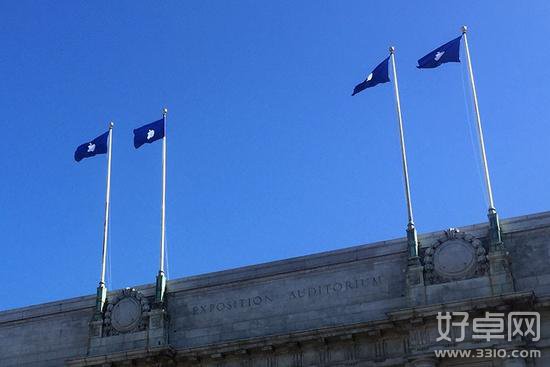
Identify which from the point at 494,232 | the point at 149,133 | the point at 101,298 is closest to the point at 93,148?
the point at 149,133

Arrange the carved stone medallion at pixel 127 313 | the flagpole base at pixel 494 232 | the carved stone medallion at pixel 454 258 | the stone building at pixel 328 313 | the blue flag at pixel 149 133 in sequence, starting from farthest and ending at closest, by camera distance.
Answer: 1. the blue flag at pixel 149 133
2. the carved stone medallion at pixel 127 313
3. the carved stone medallion at pixel 454 258
4. the flagpole base at pixel 494 232
5. the stone building at pixel 328 313

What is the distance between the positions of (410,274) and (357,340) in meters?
3.18

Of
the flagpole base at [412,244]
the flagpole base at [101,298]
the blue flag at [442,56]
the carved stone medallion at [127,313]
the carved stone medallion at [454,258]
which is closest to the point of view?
the carved stone medallion at [454,258]

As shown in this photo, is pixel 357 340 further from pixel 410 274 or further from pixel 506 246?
pixel 506 246

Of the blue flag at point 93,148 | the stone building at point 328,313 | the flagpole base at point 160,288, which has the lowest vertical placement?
the stone building at point 328,313

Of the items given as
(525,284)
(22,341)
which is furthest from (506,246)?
(22,341)

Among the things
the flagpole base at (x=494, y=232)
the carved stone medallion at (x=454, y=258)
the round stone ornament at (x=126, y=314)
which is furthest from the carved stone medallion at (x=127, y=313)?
the flagpole base at (x=494, y=232)

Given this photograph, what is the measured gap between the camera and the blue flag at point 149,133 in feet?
146

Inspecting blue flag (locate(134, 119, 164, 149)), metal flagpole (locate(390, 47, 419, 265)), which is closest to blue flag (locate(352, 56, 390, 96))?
metal flagpole (locate(390, 47, 419, 265))

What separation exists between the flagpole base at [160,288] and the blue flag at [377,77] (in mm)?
11243

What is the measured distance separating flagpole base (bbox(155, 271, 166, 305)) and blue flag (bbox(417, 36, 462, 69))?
45.0ft

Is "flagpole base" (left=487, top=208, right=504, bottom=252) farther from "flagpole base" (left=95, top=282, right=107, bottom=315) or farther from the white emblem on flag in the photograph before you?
"flagpole base" (left=95, top=282, right=107, bottom=315)

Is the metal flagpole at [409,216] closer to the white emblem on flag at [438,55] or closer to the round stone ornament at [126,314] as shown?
the white emblem on flag at [438,55]

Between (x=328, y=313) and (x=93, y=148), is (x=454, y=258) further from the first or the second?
(x=93, y=148)
